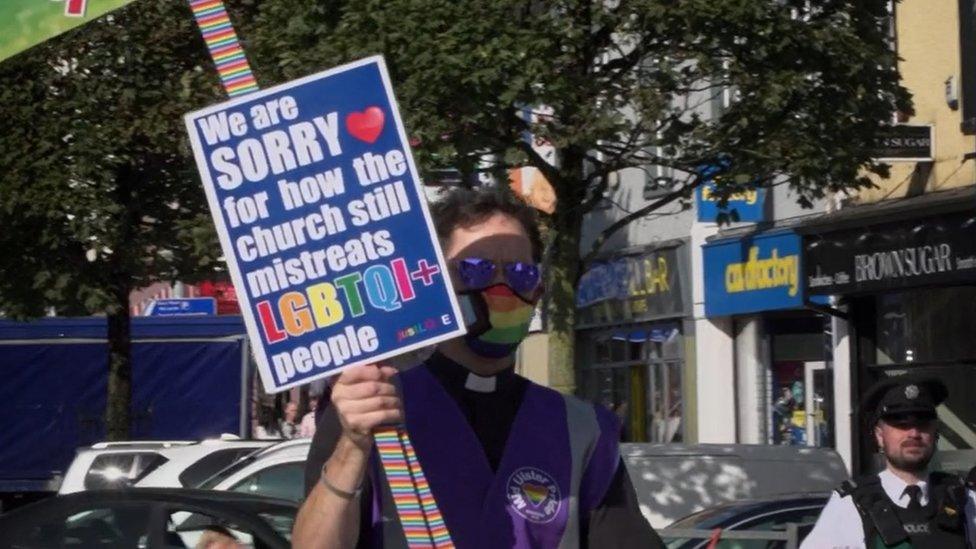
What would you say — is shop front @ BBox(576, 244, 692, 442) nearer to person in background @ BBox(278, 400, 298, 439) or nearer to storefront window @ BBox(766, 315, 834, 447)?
storefront window @ BBox(766, 315, 834, 447)

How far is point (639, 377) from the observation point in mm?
27016

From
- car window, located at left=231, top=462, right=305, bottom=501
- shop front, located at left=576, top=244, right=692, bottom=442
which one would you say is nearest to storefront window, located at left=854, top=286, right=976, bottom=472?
shop front, located at left=576, top=244, right=692, bottom=442

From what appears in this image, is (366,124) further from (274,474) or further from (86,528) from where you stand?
(274,474)

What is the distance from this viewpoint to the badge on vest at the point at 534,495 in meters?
3.66

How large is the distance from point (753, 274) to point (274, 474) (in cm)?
954

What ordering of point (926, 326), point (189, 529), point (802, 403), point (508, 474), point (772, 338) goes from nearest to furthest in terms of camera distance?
point (508, 474) < point (189, 529) < point (926, 326) < point (802, 403) < point (772, 338)

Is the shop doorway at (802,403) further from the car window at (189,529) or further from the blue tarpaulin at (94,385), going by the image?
the car window at (189,529)

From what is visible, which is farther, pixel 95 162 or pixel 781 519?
pixel 95 162

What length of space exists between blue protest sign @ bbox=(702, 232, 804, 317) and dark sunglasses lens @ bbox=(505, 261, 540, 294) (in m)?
17.8

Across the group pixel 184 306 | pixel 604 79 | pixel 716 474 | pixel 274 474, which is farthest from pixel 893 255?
pixel 184 306

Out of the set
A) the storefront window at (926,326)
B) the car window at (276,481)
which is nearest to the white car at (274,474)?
the car window at (276,481)

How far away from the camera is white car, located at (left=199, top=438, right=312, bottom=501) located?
1455cm

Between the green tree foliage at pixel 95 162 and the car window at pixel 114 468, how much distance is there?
2621 millimetres

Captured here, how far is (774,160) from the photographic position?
45.3 ft
